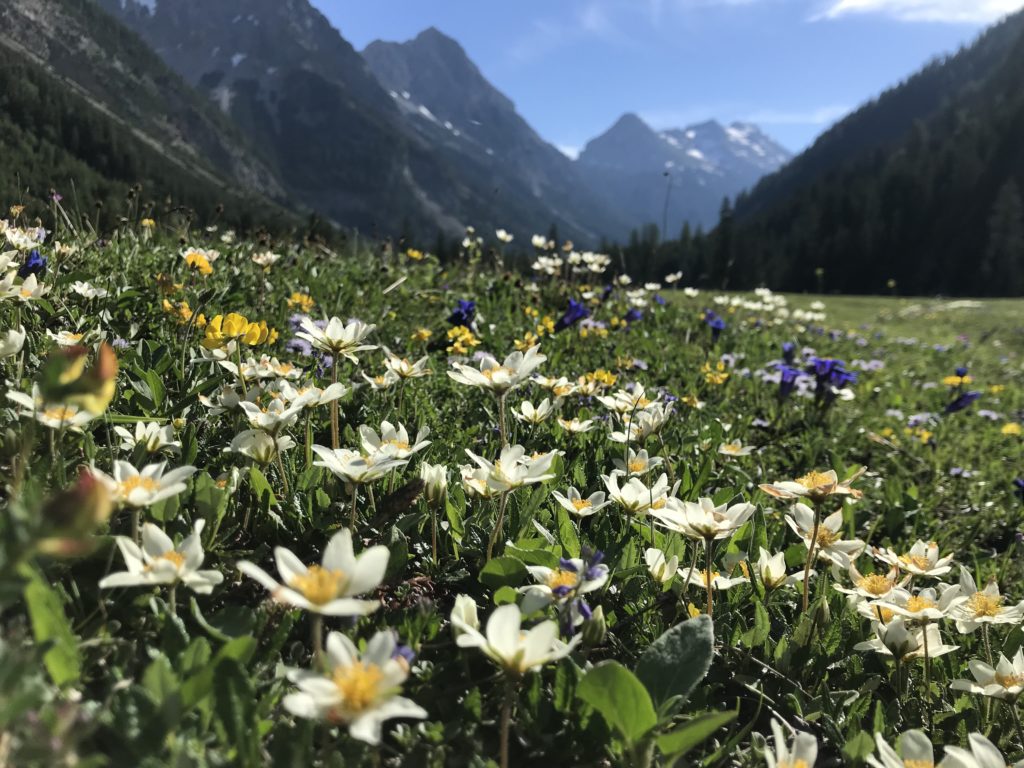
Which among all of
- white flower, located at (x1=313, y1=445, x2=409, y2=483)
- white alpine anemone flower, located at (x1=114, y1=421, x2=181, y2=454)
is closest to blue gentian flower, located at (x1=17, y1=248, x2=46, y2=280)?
white alpine anemone flower, located at (x1=114, y1=421, x2=181, y2=454)

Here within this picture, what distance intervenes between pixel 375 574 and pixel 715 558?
54.5 inches

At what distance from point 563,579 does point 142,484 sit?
0.91 meters

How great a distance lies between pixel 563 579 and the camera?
144cm

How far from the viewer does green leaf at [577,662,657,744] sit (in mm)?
1192

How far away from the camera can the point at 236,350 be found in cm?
223

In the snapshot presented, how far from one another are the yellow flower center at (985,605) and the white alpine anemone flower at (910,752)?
1.94 ft

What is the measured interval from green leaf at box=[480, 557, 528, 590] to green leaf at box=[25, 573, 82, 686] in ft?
2.86

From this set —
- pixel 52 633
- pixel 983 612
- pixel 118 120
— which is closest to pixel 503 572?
pixel 52 633

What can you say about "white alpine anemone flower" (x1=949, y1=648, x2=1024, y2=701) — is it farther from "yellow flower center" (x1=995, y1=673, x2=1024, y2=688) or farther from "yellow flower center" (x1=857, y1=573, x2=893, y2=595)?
"yellow flower center" (x1=857, y1=573, x2=893, y2=595)

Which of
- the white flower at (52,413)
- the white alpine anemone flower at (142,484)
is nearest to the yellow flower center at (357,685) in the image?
the white alpine anemone flower at (142,484)

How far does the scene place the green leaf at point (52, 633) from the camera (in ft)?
3.33

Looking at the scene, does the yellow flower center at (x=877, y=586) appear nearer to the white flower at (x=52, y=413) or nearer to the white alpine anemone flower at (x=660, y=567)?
the white alpine anemone flower at (x=660, y=567)

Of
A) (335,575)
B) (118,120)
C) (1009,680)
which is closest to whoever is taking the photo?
(335,575)

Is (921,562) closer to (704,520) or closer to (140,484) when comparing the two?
(704,520)
